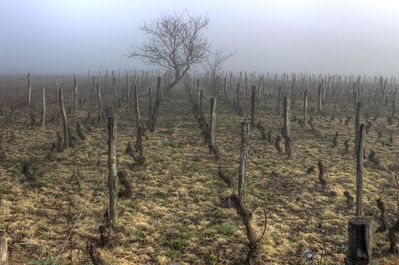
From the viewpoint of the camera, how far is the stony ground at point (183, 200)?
28.0 ft

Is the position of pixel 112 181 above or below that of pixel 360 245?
below

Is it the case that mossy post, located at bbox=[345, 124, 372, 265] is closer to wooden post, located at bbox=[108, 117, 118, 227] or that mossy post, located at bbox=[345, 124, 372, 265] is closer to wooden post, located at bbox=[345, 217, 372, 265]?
wooden post, located at bbox=[345, 217, 372, 265]

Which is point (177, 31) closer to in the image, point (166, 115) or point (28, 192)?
point (166, 115)

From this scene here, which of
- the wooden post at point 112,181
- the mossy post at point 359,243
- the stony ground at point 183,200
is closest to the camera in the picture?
the mossy post at point 359,243

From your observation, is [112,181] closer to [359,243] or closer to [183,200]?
[183,200]

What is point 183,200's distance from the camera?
38.1ft

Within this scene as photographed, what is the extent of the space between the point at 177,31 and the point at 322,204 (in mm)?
34120

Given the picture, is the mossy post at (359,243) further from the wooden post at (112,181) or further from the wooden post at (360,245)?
the wooden post at (112,181)

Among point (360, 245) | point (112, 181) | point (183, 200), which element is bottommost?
point (183, 200)

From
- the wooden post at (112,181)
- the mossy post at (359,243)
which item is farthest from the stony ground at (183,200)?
the mossy post at (359,243)

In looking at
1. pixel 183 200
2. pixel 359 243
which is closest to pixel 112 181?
pixel 183 200

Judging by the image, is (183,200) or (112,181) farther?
(183,200)

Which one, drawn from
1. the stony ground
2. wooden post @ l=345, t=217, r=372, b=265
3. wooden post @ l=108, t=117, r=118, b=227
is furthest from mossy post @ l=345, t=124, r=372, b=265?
wooden post @ l=108, t=117, r=118, b=227

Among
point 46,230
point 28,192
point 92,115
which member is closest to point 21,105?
point 92,115
